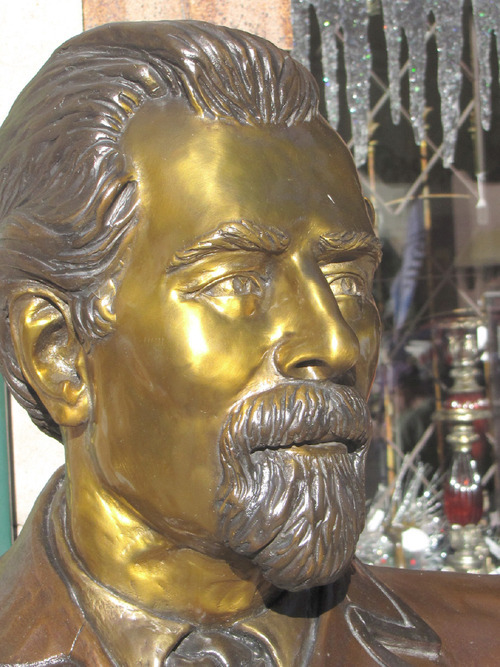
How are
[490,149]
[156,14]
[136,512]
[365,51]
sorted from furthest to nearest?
1. [490,149]
2. [365,51]
3. [156,14]
4. [136,512]

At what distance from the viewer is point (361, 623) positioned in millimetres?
1174

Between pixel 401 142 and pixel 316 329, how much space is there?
273cm

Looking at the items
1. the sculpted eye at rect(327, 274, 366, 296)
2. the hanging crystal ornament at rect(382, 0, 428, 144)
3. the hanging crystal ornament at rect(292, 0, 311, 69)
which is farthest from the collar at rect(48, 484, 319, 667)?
the hanging crystal ornament at rect(382, 0, 428, 144)

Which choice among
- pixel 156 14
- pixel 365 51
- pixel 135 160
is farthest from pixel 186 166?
pixel 365 51

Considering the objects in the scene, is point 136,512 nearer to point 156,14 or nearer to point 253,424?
point 253,424

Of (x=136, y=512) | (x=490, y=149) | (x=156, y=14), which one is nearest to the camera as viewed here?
(x=136, y=512)

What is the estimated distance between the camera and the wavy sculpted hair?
3.30 feet

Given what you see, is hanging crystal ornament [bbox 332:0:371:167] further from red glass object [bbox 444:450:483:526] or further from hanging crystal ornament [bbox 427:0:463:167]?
red glass object [bbox 444:450:483:526]

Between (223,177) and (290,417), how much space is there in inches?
12.6

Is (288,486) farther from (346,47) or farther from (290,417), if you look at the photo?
(346,47)

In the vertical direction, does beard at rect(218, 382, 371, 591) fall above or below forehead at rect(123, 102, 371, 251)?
below

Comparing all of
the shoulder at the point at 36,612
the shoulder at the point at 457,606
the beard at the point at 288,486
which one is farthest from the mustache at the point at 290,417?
the shoulder at the point at 457,606

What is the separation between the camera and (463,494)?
3135 mm

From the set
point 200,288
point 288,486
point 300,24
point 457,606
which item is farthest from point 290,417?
point 300,24
